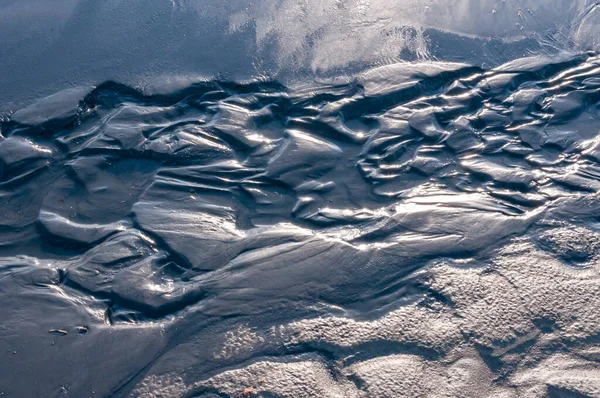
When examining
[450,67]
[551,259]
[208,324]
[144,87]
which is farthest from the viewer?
[450,67]

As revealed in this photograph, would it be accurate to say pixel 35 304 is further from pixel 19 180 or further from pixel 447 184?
pixel 447 184

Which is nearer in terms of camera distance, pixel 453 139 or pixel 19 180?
pixel 19 180

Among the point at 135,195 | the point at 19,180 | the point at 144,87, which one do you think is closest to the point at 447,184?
the point at 135,195

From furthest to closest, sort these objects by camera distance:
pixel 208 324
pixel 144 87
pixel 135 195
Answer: pixel 144 87, pixel 135 195, pixel 208 324

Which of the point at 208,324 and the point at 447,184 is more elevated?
the point at 447,184

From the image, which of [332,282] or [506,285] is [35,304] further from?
[506,285]

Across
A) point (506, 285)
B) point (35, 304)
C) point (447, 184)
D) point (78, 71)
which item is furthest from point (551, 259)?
point (78, 71)

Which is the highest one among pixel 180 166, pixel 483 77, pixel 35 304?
pixel 483 77
